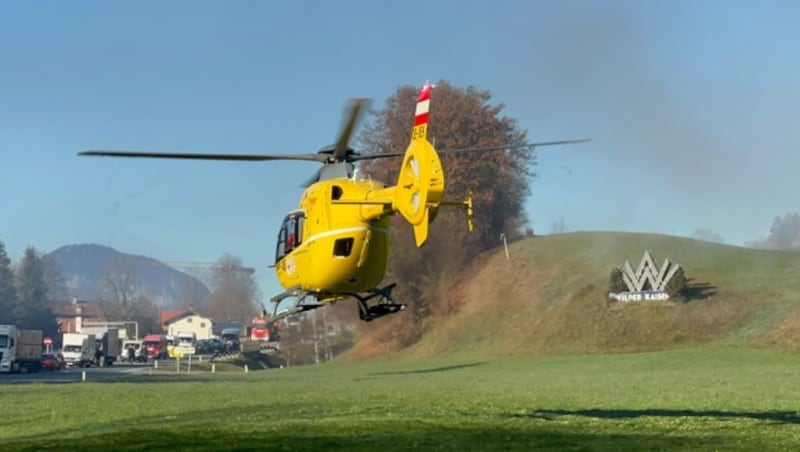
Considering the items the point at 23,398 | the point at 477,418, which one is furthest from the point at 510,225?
the point at 477,418

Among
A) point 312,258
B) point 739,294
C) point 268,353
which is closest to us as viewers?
point 312,258

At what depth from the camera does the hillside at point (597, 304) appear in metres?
71.6

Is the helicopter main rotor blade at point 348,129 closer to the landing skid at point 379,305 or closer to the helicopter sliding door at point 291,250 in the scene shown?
the helicopter sliding door at point 291,250

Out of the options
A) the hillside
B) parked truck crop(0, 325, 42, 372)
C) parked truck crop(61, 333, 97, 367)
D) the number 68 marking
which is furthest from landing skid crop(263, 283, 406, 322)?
parked truck crop(61, 333, 97, 367)

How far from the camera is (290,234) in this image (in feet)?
86.9

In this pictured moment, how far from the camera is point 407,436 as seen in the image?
2292 cm

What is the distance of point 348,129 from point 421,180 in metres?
3.39

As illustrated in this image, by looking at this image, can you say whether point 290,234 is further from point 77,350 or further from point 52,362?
point 77,350

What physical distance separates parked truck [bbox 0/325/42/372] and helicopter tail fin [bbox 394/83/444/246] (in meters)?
71.8

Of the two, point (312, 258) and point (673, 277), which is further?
point (673, 277)

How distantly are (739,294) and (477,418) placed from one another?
171 ft

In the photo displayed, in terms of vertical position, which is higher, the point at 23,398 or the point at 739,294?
the point at 739,294

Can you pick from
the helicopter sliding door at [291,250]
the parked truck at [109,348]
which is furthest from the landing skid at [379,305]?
the parked truck at [109,348]

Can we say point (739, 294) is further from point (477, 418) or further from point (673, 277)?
point (477, 418)
